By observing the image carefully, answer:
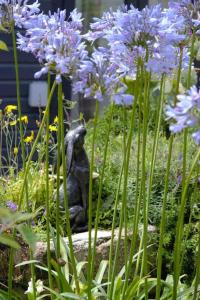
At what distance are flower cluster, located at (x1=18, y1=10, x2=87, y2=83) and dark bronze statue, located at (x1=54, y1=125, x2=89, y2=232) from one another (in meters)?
1.71

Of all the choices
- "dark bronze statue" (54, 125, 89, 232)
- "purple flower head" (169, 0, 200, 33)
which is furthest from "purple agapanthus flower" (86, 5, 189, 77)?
"dark bronze statue" (54, 125, 89, 232)

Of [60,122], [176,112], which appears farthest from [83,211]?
[176,112]

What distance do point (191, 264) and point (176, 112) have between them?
7.91 ft

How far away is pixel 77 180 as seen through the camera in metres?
3.86

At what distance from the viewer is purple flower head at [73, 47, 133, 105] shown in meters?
1.94

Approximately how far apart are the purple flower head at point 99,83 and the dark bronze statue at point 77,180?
173cm

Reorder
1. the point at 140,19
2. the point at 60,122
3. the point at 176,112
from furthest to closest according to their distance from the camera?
the point at 60,122
the point at 140,19
the point at 176,112

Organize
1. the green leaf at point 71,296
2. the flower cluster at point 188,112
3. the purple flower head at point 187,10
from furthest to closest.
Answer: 1. the green leaf at point 71,296
2. the purple flower head at point 187,10
3. the flower cluster at point 188,112

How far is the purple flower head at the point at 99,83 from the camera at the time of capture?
194 centimetres

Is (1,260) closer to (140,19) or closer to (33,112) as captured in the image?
(140,19)

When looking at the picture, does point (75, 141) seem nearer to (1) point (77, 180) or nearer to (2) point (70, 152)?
(2) point (70, 152)

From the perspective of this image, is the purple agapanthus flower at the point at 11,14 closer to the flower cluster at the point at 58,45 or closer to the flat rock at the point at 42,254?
the flower cluster at the point at 58,45

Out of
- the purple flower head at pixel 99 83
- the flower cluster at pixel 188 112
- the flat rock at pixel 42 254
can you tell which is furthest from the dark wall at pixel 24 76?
the flower cluster at pixel 188 112

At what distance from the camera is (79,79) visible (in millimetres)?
1998
